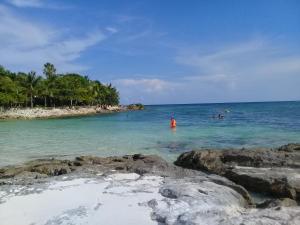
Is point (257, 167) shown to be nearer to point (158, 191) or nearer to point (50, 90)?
point (158, 191)

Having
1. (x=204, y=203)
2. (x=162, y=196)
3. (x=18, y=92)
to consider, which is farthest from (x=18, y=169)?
(x=18, y=92)

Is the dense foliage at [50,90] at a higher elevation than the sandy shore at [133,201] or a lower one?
higher

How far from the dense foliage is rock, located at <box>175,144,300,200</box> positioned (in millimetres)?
62577

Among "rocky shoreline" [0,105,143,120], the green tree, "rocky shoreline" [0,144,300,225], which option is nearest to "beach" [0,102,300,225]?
"rocky shoreline" [0,144,300,225]

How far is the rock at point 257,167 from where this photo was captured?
11062mm

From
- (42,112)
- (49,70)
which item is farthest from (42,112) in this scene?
(49,70)

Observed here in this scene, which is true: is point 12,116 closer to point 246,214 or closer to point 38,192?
point 38,192

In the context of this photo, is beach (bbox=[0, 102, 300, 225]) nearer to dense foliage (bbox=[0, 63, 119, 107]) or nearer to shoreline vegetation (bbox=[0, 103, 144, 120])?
shoreline vegetation (bbox=[0, 103, 144, 120])

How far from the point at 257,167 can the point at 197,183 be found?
4.29 meters

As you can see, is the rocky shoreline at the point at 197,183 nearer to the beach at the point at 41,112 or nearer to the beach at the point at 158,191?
the beach at the point at 158,191

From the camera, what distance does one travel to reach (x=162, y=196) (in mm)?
9180

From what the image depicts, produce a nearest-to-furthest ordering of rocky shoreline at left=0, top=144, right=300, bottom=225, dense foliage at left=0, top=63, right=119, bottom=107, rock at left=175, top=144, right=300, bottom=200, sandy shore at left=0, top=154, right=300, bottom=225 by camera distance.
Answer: sandy shore at left=0, top=154, right=300, bottom=225
rocky shoreline at left=0, top=144, right=300, bottom=225
rock at left=175, top=144, right=300, bottom=200
dense foliage at left=0, top=63, right=119, bottom=107

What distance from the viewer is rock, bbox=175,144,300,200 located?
11.1 metres

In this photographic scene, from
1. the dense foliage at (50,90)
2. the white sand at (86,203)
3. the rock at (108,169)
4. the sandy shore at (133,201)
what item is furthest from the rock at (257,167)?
the dense foliage at (50,90)
